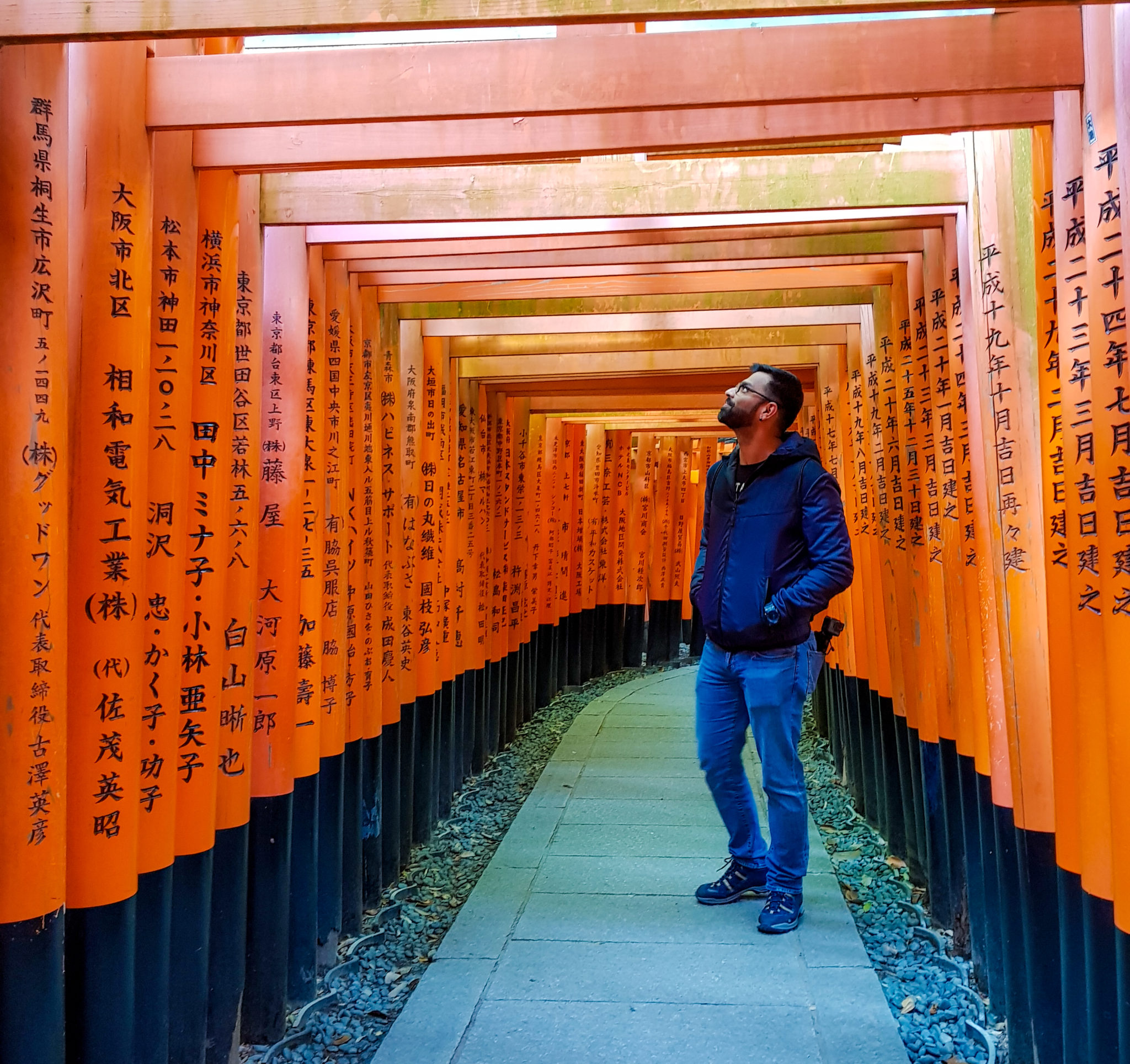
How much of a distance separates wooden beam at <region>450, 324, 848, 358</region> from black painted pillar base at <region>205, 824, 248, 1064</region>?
3.51m

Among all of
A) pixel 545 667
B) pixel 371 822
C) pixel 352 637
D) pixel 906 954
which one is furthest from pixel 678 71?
pixel 545 667

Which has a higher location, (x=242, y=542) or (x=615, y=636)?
(x=242, y=542)

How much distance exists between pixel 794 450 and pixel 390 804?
258 cm

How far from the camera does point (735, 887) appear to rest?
412cm

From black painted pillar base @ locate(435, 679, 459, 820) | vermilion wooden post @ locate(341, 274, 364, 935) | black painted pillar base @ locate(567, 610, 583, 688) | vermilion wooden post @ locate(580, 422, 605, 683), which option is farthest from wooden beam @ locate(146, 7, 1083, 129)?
black painted pillar base @ locate(567, 610, 583, 688)

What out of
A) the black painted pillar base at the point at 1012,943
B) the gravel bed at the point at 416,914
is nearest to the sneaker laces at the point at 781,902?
the black painted pillar base at the point at 1012,943

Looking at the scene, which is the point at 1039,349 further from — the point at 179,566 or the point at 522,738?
the point at 522,738

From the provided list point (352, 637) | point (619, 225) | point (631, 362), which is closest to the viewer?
point (619, 225)

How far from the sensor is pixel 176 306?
8.66ft

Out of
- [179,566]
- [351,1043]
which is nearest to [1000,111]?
[179,566]

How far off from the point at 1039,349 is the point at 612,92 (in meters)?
1.27

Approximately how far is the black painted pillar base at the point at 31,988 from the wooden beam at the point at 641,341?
4230mm

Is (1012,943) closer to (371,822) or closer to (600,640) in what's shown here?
(371,822)

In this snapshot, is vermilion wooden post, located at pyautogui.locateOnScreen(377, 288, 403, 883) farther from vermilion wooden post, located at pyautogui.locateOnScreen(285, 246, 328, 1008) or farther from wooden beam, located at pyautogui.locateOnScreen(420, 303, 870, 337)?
vermilion wooden post, located at pyautogui.locateOnScreen(285, 246, 328, 1008)
